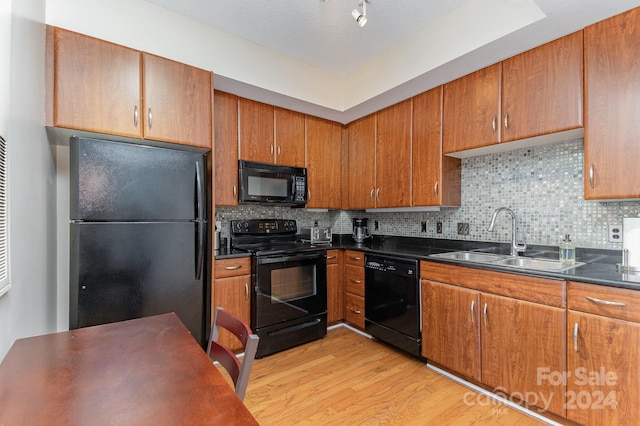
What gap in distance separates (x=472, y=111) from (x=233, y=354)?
89.7 inches

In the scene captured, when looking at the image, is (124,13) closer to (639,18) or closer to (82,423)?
(82,423)

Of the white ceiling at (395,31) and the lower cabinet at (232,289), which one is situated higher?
the white ceiling at (395,31)

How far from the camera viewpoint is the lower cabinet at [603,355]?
55.3 inches

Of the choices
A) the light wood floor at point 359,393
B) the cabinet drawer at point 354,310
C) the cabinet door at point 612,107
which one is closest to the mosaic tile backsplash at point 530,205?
the cabinet door at point 612,107

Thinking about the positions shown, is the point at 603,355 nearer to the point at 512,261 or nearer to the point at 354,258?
the point at 512,261

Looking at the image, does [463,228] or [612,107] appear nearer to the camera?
[612,107]

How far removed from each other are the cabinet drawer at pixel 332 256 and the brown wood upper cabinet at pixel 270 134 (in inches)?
37.2

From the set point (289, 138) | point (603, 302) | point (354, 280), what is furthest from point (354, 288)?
point (603, 302)

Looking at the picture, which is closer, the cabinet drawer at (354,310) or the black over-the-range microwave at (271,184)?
the black over-the-range microwave at (271,184)

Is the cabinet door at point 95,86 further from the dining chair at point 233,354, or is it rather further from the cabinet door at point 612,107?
the cabinet door at point 612,107

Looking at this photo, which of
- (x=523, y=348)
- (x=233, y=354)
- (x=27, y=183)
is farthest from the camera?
(x=523, y=348)

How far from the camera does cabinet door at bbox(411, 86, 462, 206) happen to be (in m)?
2.54

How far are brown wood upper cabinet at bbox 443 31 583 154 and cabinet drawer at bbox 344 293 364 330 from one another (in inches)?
63.4

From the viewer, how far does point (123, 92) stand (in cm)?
194
